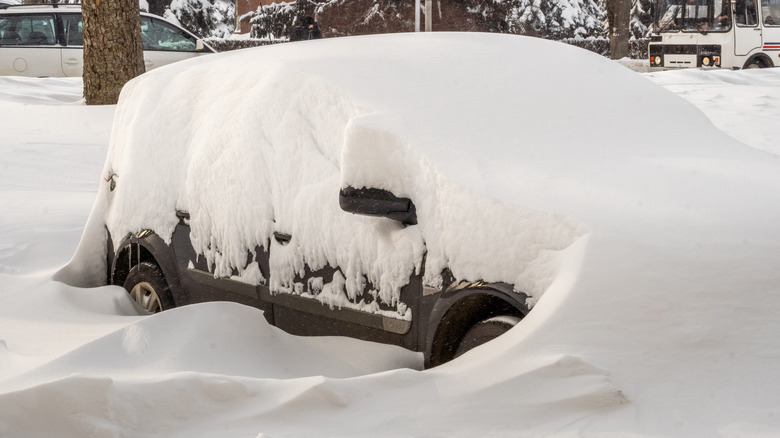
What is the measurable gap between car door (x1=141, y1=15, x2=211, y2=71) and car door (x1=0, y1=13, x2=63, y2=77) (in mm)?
1777

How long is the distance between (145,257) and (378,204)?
2.03 m

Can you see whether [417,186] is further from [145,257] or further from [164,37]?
[164,37]

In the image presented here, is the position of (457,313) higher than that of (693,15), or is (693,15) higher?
(693,15)

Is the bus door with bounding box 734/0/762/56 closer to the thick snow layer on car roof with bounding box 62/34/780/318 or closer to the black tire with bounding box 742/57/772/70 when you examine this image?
the black tire with bounding box 742/57/772/70

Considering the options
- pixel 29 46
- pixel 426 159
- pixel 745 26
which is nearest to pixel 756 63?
pixel 745 26

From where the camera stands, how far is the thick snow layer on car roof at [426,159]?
2.96 m

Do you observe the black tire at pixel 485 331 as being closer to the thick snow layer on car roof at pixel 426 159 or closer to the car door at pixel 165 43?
the thick snow layer on car roof at pixel 426 159

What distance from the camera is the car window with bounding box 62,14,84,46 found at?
17.0 m

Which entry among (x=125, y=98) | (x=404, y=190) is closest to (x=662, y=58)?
(x=125, y=98)

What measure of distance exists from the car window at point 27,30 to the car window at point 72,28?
22cm

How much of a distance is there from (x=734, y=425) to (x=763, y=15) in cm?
1812

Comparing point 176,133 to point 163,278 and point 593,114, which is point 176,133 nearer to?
point 163,278

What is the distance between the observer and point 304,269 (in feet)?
12.5

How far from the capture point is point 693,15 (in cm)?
1900
